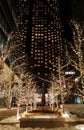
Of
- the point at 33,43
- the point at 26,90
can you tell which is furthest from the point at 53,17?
the point at 26,90

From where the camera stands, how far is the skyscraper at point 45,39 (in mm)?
145688

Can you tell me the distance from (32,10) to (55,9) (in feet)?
61.3

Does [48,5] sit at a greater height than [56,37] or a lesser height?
greater

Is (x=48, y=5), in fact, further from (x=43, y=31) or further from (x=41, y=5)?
(x=43, y=31)

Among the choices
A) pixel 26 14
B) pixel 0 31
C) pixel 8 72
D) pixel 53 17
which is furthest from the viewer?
pixel 53 17

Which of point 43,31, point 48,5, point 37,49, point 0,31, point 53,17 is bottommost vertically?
point 0,31

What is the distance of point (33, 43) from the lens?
150 meters

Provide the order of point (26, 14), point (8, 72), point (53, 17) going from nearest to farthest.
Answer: point (8, 72) < point (26, 14) < point (53, 17)

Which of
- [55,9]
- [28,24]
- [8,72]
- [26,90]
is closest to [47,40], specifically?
[28,24]

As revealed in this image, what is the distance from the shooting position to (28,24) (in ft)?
485

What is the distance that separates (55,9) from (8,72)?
5475 inches

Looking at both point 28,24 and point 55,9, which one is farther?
point 55,9

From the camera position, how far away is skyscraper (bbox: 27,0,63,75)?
146 m

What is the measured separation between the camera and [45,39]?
151375mm
